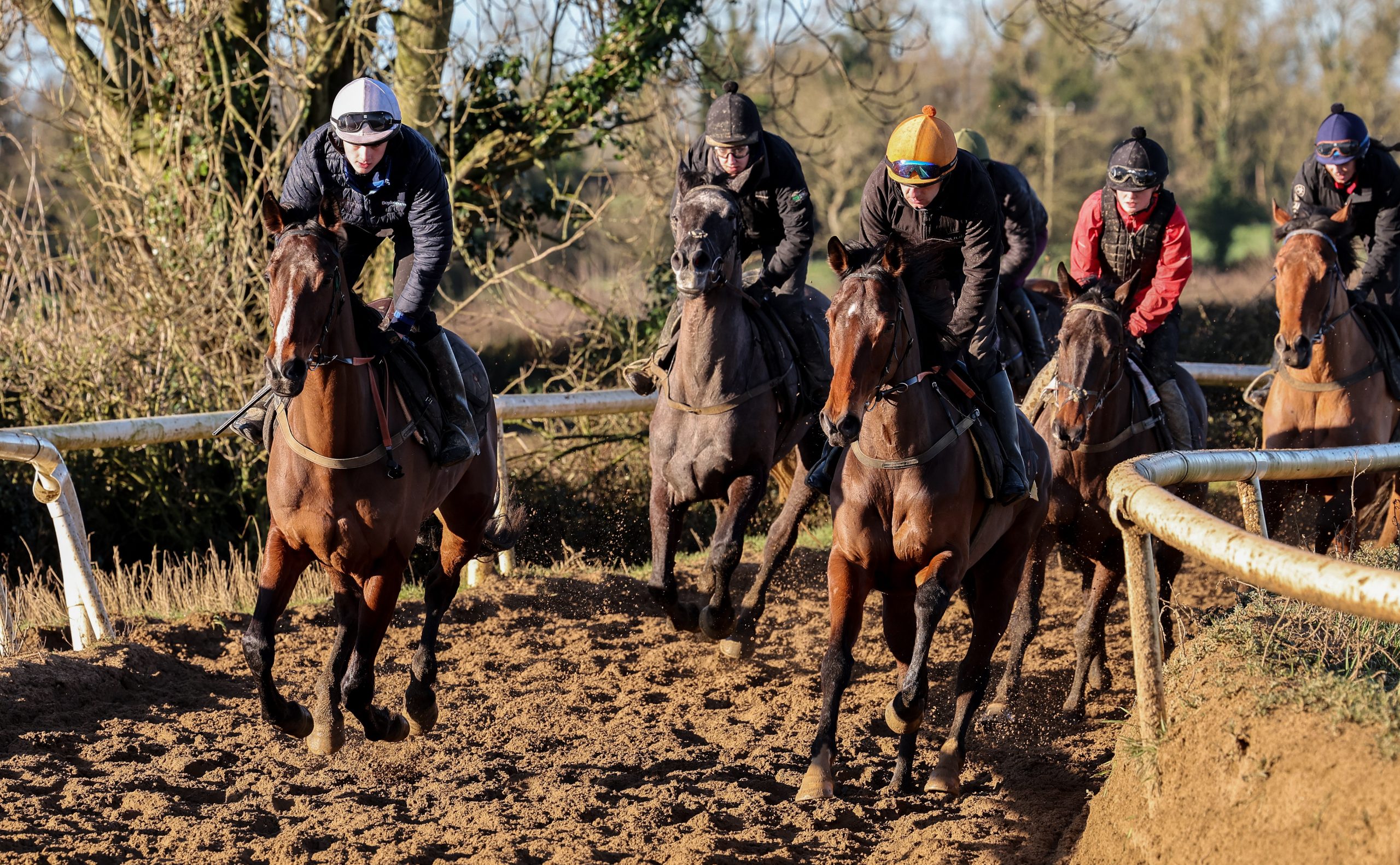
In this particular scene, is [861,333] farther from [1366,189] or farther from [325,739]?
[1366,189]

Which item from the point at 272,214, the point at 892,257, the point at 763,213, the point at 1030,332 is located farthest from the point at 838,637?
the point at 1030,332

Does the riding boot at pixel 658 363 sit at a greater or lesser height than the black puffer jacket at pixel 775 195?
lesser

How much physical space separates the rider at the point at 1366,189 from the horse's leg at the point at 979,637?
3.67 m

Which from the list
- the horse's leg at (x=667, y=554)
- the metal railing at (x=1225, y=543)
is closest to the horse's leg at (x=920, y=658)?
the metal railing at (x=1225, y=543)

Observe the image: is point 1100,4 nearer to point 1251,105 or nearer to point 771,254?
point 771,254

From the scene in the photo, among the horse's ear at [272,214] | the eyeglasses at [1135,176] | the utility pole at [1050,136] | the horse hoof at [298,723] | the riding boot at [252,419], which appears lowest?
the horse hoof at [298,723]

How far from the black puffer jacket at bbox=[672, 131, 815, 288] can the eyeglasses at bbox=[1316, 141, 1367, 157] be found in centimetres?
339

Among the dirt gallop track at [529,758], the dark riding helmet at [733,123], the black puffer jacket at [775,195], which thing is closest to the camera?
the dirt gallop track at [529,758]

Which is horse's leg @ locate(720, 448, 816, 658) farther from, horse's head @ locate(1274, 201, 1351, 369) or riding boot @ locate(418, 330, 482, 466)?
horse's head @ locate(1274, 201, 1351, 369)

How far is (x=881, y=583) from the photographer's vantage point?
5.02 metres

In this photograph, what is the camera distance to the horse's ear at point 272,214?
15.2 feet

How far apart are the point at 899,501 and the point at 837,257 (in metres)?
0.93

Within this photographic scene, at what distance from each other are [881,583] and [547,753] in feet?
4.85

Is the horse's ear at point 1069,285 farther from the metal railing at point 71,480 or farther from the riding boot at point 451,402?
the metal railing at point 71,480
